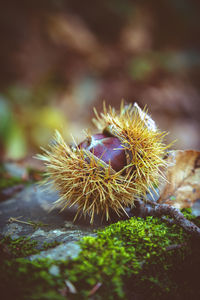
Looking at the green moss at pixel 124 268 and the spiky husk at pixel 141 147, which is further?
the spiky husk at pixel 141 147

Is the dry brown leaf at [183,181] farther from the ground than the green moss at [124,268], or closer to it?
farther from the ground

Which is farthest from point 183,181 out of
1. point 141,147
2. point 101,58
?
point 101,58

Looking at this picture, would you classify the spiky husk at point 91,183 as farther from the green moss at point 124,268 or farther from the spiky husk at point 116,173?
the green moss at point 124,268

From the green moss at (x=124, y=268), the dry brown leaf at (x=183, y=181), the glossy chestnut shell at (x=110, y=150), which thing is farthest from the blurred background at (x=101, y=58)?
the green moss at (x=124, y=268)

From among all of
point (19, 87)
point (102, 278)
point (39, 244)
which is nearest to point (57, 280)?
point (102, 278)

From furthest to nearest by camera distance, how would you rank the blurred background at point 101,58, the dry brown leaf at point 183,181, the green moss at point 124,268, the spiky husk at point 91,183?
1. the blurred background at point 101,58
2. the dry brown leaf at point 183,181
3. the spiky husk at point 91,183
4. the green moss at point 124,268

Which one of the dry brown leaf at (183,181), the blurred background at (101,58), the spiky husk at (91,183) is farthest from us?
the blurred background at (101,58)

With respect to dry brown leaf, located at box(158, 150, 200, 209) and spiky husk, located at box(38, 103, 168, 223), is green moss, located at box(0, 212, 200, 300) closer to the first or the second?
spiky husk, located at box(38, 103, 168, 223)

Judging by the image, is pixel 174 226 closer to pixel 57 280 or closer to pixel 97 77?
pixel 57 280
